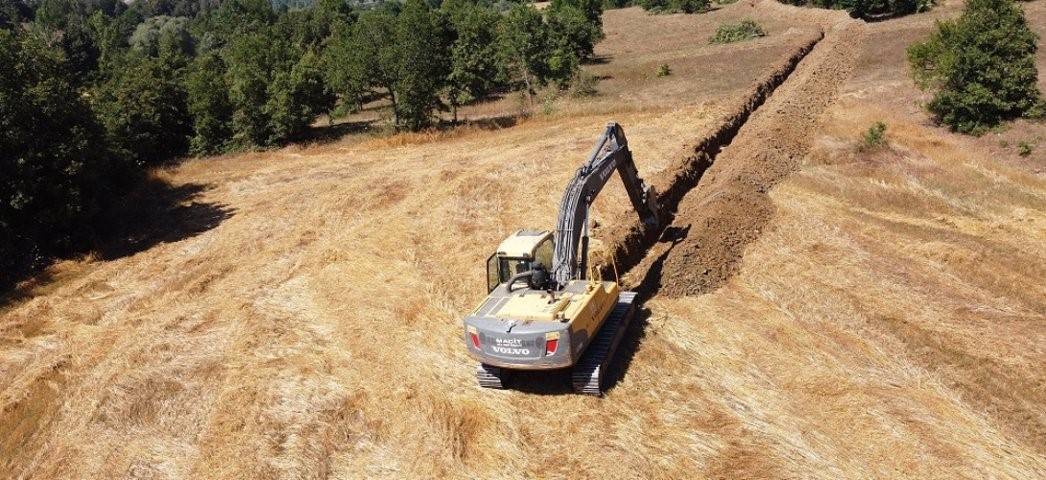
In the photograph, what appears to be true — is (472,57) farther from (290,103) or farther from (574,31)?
(574,31)

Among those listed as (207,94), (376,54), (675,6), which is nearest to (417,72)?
(376,54)

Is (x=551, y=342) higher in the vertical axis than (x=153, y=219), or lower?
higher

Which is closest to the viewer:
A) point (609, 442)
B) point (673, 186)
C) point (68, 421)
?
point (609, 442)

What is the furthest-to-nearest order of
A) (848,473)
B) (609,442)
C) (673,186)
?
(673,186), (609,442), (848,473)

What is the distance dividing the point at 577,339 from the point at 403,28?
29755mm

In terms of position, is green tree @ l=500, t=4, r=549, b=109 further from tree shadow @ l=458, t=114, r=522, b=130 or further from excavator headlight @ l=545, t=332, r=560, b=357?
excavator headlight @ l=545, t=332, r=560, b=357

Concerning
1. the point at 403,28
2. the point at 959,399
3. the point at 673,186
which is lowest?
the point at 959,399

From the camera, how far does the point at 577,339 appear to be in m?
11.5

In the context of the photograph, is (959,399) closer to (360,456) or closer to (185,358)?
(360,456)

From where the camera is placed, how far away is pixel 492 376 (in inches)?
506

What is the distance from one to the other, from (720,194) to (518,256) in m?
10.1

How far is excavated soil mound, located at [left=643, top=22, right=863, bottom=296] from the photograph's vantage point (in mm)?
17047

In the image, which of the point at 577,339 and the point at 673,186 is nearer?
the point at 577,339

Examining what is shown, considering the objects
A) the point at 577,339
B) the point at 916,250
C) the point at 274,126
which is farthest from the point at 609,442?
the point at 274,126
